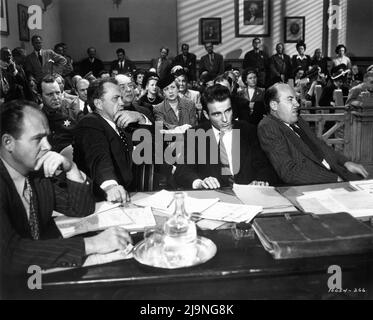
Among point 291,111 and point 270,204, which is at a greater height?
point 291,111

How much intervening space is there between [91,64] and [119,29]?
1291 millimetres

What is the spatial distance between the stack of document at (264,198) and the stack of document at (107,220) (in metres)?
0.46

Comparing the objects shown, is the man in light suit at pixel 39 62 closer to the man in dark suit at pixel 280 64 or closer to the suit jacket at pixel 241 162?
the suit jacket at pixel 241 162

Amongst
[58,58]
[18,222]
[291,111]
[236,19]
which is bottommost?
[18,222]

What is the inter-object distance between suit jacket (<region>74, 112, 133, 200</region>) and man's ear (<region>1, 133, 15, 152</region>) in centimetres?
77

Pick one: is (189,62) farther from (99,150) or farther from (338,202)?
(338,202)

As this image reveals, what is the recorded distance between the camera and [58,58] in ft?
25.7

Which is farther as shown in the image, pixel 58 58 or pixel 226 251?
pixel 58 58

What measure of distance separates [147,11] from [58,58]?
15.0 ft

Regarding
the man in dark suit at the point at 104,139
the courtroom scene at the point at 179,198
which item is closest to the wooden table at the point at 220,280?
the courtroom scene at the point at 179,198

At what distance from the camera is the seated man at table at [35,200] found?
4.49ft

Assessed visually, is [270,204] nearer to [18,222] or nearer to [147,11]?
[18,222]

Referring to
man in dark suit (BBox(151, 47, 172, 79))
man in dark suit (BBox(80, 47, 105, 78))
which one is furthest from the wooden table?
man in dark suit (BBox(80, 47, 105, 78))

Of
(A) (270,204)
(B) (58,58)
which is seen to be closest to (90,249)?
(A) (270,204)
